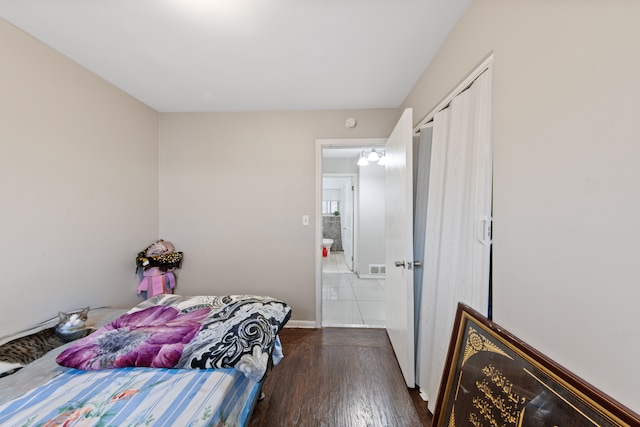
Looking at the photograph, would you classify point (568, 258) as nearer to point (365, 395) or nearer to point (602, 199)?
point (602, 199)

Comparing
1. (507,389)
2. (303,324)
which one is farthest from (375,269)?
(507,389)

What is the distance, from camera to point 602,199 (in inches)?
24.1

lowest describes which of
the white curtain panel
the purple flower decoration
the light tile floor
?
the light tile floor

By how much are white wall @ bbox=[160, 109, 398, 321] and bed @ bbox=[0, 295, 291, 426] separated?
1.18 metres

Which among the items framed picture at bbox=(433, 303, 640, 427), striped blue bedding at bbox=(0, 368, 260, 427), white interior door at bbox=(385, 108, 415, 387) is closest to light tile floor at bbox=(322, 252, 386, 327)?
white interior door at bbox=(385, 108, 415, 387)

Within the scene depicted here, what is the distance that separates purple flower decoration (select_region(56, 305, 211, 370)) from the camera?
1023 mm

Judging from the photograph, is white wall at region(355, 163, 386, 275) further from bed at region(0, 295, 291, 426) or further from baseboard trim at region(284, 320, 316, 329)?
bed at region(0, 295, 291, 426)

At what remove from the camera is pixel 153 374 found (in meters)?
0.98

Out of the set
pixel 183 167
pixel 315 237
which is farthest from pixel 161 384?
pixel 183 167

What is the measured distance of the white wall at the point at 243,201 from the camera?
2572mm

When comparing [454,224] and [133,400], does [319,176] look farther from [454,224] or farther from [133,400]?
[133,400]

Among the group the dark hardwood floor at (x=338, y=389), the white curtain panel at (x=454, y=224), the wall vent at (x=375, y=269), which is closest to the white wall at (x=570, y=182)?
the white curtain panel at (x=454, y=224)

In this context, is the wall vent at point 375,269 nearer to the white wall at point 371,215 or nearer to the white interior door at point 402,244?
the white wall at point 371,215

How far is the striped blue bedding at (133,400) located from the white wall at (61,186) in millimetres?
947
